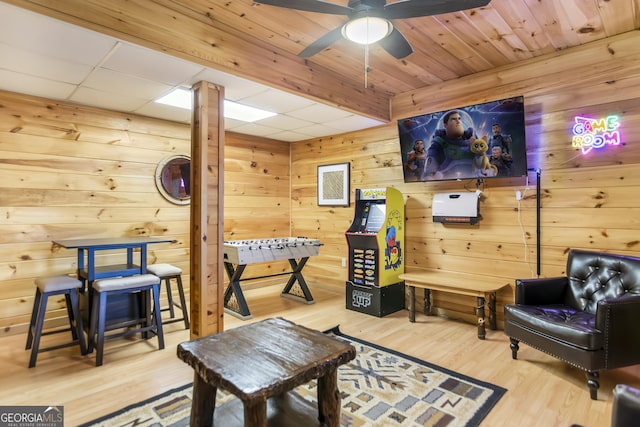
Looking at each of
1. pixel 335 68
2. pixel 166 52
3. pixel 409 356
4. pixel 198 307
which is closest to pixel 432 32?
pixel 335 68

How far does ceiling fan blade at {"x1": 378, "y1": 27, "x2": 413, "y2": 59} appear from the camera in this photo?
7.35ft

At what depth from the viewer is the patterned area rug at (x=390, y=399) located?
2.05m

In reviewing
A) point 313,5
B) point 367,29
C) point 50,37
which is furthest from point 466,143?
point 50,37

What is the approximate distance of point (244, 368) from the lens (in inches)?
61.1

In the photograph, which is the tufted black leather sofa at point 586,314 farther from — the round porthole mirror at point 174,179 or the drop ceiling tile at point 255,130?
the round porthole mirror at point 174,179

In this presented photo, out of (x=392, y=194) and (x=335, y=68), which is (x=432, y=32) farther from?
(x=392, y=194)

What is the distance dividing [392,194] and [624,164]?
6.96 ft

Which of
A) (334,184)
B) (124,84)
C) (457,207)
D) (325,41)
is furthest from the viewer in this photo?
(334,184)

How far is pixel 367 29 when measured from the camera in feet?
7.04

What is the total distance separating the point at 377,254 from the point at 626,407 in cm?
298

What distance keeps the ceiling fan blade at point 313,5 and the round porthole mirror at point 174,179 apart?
2.91m

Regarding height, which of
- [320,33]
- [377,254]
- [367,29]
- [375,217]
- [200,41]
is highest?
[320,33]

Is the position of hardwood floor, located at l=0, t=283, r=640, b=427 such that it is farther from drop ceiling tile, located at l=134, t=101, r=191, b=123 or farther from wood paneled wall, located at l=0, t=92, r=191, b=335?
drop ceiling tile, located at l=134, t=101, r=191, b=123

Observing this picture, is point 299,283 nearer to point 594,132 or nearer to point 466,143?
point 466,143
